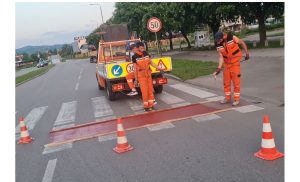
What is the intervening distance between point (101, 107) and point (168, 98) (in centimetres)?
217

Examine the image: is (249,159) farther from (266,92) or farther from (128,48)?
(128,48)

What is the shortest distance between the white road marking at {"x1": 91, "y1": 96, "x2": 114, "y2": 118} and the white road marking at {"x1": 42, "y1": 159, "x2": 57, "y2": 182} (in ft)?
12.1

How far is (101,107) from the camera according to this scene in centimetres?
1151

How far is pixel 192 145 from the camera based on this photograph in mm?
6402

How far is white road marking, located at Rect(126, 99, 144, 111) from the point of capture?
34.7 feet

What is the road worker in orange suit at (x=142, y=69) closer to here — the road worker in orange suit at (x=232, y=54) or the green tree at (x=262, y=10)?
the road worker in orange suit at (x=232, y=54)

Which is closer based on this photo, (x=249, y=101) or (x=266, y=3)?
(x=249, y=101)

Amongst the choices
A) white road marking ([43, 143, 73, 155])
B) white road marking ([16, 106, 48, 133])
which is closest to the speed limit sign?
white road marking ([16, 106, 48, 133])

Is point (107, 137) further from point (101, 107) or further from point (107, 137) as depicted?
point (101, 107)

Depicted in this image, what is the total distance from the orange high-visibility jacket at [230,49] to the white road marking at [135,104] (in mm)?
2904

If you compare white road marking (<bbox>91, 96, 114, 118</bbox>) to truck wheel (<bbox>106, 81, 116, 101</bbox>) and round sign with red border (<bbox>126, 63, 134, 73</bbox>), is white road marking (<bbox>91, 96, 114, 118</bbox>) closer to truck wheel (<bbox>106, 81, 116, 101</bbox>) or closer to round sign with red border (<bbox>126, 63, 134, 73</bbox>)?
truck wheel (<bbox>106, 81, 116, 101</bbox>)

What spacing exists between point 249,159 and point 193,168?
86 centimetres

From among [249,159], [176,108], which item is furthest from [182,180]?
[176,108]

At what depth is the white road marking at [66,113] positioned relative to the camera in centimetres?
1004
